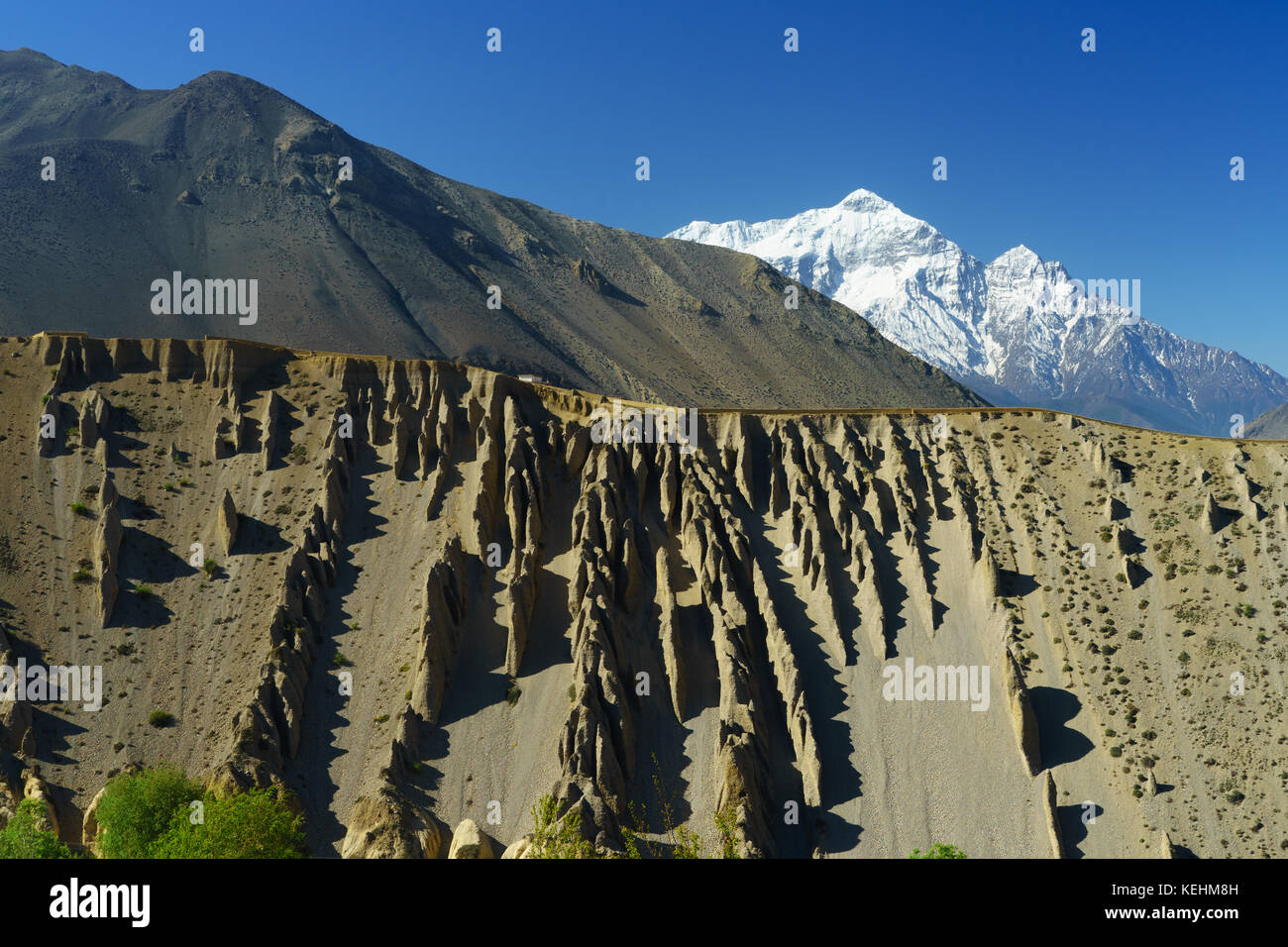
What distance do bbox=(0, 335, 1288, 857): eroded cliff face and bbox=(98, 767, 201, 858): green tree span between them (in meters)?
3.65

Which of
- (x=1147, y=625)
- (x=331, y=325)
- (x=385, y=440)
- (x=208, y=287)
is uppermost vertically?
(x=208, y=287)

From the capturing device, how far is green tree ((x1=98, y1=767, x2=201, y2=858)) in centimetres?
4425

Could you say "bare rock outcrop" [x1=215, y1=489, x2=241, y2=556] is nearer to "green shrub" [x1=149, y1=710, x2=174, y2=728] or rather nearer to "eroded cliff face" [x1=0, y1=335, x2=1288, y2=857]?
"eroded cliff face" [x1=0, y1=335, x2=1288, y2=857]

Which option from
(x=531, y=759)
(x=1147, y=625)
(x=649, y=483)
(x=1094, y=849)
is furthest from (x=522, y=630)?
(x=1147, y=625)

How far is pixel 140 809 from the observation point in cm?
4591

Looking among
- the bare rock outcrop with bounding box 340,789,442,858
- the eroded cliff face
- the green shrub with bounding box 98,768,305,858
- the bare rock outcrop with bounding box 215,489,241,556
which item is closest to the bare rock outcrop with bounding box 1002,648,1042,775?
→ the eroded cliff face

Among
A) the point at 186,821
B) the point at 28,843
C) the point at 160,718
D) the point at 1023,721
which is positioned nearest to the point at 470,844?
the point at 186,821

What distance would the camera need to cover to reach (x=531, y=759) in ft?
184

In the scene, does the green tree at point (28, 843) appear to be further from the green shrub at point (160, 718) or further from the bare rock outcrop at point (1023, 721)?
the bare rock outcrop at point (1023, 721)

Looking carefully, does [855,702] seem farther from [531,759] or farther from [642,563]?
[531,759]

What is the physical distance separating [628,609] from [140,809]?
3142 cm

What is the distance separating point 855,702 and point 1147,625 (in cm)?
2079
